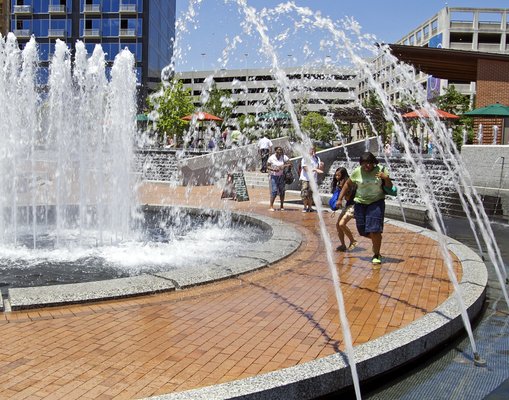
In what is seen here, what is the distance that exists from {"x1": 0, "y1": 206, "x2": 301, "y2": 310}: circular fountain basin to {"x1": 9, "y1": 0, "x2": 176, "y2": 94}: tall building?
63.1 meters

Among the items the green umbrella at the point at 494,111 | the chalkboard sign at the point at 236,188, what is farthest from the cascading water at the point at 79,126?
the green umbrella at the point at 494,111

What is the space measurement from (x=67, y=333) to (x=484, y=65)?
20482 millimetres

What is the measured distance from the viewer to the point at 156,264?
8359 millimetres

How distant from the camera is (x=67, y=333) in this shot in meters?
5.03

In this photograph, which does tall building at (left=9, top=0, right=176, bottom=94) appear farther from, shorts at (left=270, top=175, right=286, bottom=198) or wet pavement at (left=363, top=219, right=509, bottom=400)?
wet pavement at (left=363, top=219, right=509, bottom=400)

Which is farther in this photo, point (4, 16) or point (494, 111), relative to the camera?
point (4, 16)

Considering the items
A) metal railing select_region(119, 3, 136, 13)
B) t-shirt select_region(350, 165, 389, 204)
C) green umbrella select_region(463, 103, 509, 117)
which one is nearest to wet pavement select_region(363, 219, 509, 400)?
t-shirt select_region(350, 165, 389, 204)

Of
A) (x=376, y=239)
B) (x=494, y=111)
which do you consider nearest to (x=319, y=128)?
(x=494, y=111)

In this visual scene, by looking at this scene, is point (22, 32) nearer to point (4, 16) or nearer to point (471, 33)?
point (4, 16)

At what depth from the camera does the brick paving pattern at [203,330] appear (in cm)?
405

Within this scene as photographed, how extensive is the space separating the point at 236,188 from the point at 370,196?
10.0 m

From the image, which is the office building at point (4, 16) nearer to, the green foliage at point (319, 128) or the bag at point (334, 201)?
the green foliage at point (319, 128)

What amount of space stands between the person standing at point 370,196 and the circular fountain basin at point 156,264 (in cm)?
141

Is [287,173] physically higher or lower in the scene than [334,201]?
higher
